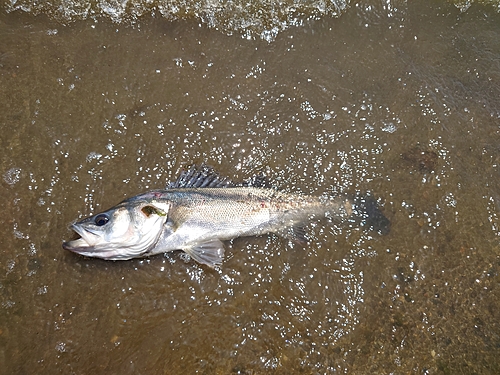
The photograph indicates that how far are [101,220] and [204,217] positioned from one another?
901 mm

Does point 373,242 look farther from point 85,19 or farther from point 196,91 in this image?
point 85,19

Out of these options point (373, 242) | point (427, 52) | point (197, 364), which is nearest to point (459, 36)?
point (427, 52)

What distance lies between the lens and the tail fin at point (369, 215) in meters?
4.15

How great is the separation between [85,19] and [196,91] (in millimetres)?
1552

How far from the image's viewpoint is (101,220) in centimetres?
359

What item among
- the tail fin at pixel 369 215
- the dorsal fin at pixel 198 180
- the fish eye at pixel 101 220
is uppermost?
the dorsal fin at pixel 198 180

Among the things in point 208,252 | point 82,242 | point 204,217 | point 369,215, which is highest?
point 82,242

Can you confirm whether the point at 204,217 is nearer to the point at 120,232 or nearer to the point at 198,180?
the point at 198,180

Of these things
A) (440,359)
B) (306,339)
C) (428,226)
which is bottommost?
(440,359)

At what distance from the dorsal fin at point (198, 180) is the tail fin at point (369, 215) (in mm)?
1332

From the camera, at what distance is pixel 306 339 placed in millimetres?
3744

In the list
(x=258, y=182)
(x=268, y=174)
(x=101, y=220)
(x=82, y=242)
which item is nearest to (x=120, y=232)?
(x=101, y=220)

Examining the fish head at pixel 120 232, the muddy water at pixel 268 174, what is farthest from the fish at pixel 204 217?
the muddy water at pixel 268 174

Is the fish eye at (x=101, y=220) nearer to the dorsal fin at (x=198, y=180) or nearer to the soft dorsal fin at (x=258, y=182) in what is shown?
the dorsal fin at (x=198, y=180)
